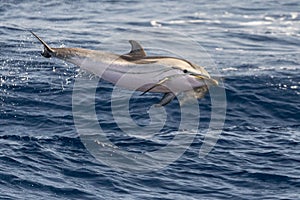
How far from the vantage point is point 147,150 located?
21969 mm

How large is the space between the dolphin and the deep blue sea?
694cm

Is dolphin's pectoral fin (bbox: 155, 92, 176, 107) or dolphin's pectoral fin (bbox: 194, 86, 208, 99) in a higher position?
dolphin's pectoral fin (bbox: 194, 86, 208, 99)

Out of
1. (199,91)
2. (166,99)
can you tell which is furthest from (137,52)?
(199,91)

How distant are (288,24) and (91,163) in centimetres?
2412

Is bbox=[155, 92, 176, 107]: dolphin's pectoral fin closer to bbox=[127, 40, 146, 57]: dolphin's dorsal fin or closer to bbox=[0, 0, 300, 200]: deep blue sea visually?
bbox=[127, 40, 146, 57]: dolphin's dorsal fin

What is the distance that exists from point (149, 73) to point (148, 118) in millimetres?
12600

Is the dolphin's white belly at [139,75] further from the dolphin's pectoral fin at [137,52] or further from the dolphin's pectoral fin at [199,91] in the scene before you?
the dolphin's pectoral fin at [137,52]

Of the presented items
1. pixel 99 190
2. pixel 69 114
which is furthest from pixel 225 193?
pixel 69 114

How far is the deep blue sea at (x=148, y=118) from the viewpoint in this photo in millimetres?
19688

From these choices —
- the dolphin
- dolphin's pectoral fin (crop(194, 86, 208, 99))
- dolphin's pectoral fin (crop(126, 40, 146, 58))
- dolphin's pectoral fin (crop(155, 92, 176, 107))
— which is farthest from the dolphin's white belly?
dolphin's pectoral fin (crop(126, 40, 146, 58))

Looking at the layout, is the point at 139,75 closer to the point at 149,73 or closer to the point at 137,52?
the point at 149,73

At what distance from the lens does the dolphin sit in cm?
1219

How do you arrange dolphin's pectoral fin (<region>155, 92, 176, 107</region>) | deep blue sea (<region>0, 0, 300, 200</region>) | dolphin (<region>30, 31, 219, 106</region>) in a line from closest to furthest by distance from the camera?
dolphin (<region>30, 31, 219, 106</region>)
dolphin's pectoral fin (<region>155, 92, 176, 107</region>)
deep blue sea (<region>0, 0, 300, 200</region>)

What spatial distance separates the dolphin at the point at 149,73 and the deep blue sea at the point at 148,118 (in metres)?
6.94
